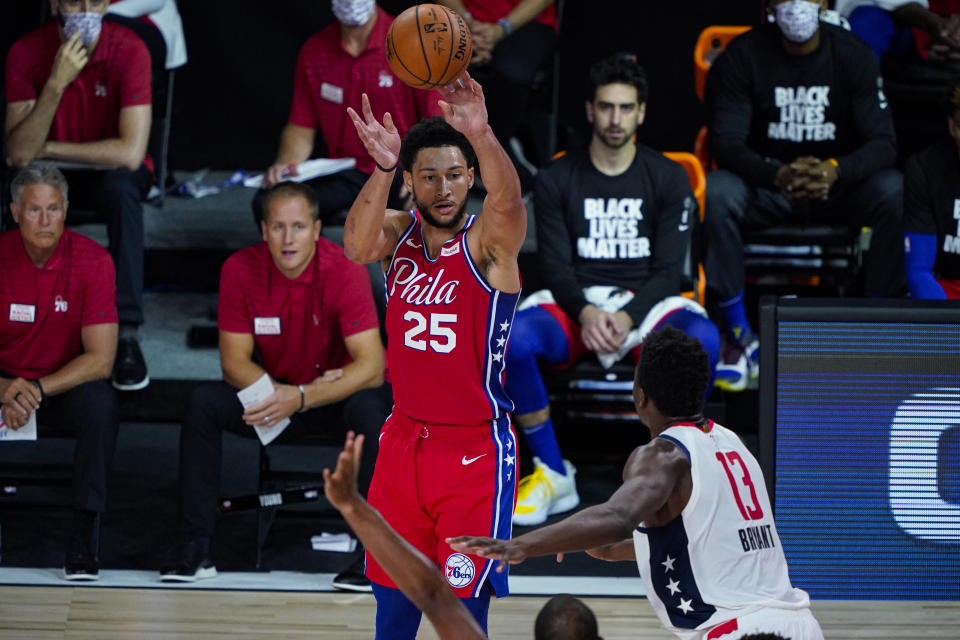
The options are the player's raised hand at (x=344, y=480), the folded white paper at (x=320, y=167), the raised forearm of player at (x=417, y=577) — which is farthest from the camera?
the folded white paper at (x=320, y=167)

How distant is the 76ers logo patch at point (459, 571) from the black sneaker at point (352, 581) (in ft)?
4.72

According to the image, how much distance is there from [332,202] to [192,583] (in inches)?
82.3

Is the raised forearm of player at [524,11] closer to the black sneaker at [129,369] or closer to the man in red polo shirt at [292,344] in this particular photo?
the man in red polo shirt at [292,344]

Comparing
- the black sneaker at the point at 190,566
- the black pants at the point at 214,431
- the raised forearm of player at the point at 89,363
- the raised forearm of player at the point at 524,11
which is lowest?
the black sneaker at the point at 190,566

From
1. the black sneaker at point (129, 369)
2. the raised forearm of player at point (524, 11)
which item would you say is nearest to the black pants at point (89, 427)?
the black sneaker at point (129, 369)

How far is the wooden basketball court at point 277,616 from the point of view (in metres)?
4.47

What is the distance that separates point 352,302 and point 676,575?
99.5 inches

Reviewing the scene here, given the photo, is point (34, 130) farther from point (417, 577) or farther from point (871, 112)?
point (417, 577)

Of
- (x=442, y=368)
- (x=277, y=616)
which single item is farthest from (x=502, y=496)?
(x=277, y=616)

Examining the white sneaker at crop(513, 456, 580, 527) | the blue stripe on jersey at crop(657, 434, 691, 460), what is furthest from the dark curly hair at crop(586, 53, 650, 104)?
the blue stripe on jersey at crop(657, 434, 691, 460)

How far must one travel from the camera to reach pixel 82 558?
192 inches

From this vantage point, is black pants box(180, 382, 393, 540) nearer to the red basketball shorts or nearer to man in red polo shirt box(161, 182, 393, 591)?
man in red polo shirt box(161, 182, 393, 591)

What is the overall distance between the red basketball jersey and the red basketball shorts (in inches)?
2.3

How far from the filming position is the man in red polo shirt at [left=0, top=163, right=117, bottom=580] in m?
5.16
